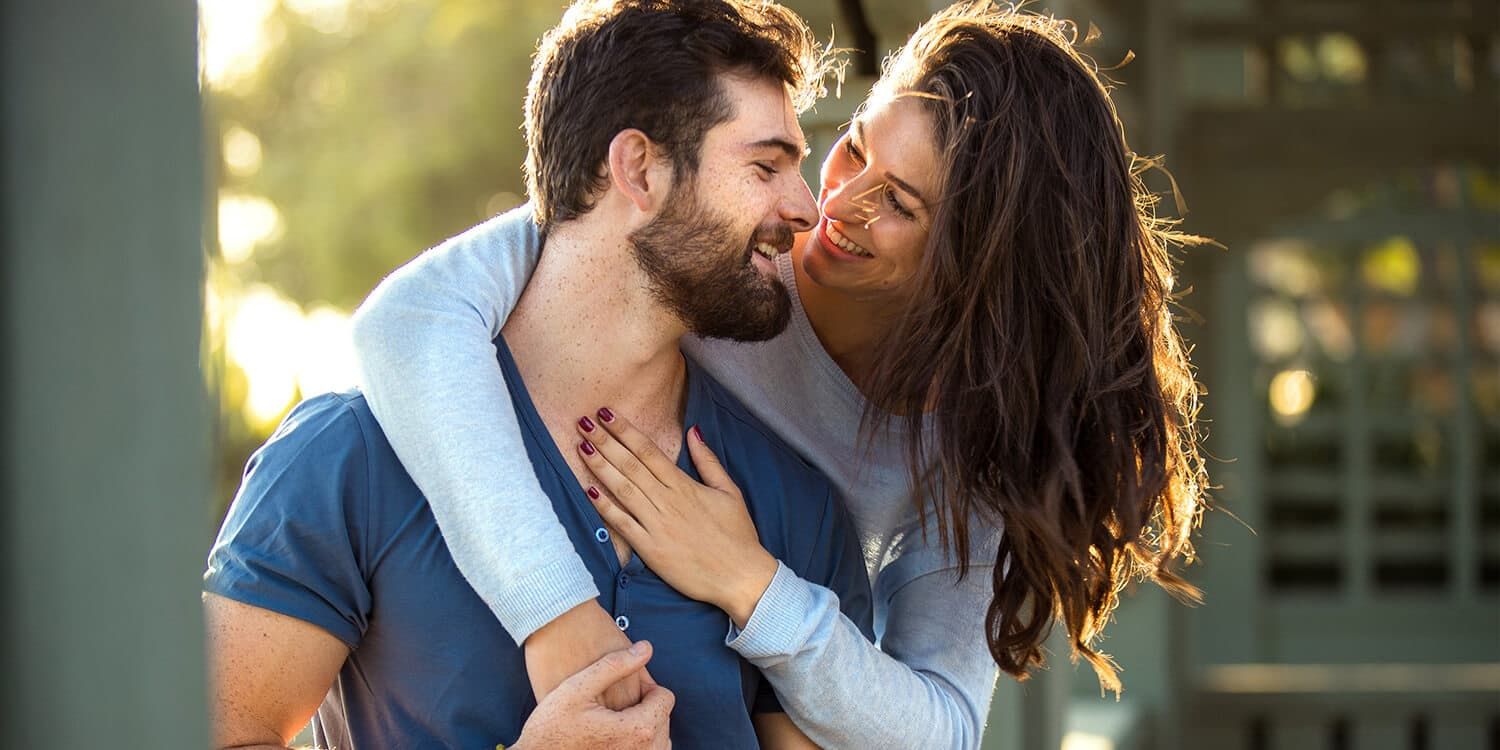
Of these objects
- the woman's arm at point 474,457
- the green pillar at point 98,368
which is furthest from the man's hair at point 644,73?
the green pillar at point 98,368

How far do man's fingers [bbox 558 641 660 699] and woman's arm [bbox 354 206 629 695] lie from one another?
20mm

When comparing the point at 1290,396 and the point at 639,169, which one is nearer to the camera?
the point at 639,169

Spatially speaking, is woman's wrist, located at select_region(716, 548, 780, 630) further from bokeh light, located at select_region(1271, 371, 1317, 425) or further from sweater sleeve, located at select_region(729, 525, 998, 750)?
bokeh light, located at select_region(1271, 371, 1317, 425)

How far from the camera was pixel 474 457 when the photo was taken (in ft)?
5.20

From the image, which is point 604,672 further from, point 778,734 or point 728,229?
point 728,229

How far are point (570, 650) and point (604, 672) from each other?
42 mm

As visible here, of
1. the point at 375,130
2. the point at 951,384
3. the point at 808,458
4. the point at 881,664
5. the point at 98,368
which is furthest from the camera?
the point at 375,130

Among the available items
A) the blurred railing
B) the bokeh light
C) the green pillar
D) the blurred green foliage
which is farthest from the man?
the blurred green foliage

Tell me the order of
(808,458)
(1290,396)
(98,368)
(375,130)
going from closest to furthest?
(98,368) < (808,458) < (1290,396) < (375,130)

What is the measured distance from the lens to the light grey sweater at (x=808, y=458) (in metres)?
1.57

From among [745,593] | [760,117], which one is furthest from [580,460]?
[760,117]

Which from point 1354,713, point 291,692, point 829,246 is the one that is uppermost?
point 829,246

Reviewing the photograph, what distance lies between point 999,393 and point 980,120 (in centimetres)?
35

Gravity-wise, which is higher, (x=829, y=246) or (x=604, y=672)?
(x=829, y=246)
